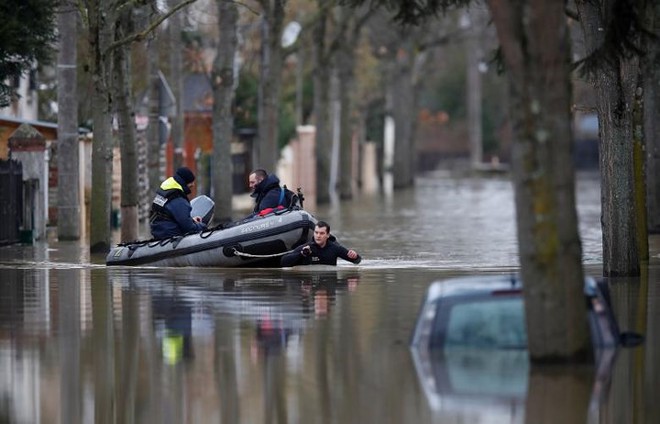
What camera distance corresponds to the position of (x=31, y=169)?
1342 inches

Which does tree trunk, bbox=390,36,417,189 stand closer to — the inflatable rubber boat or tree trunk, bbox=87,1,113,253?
tree trunk, bbox=87,1,113,253

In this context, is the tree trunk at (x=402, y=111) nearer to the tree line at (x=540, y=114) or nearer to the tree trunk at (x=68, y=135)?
the tree line at (x=540, y=114)

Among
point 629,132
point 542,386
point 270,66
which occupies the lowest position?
point 542,386

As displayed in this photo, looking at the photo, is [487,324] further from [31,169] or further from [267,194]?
[31,169]

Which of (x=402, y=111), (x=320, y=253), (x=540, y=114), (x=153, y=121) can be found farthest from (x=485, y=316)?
(x=402, y=111)

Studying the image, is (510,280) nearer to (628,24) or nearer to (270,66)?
(628,24)

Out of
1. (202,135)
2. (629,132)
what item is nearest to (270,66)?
(202,135)

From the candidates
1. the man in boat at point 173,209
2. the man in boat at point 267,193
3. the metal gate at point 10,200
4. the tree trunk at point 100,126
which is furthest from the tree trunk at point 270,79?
the man in boat at point 173,209

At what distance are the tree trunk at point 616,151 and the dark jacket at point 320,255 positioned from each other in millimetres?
3769

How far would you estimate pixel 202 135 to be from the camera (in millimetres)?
52438

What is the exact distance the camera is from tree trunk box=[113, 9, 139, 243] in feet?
99.0

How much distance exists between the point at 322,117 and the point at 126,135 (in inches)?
1077

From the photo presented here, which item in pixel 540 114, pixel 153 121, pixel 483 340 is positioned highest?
pixel 153 121

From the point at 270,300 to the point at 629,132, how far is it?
5195mm
